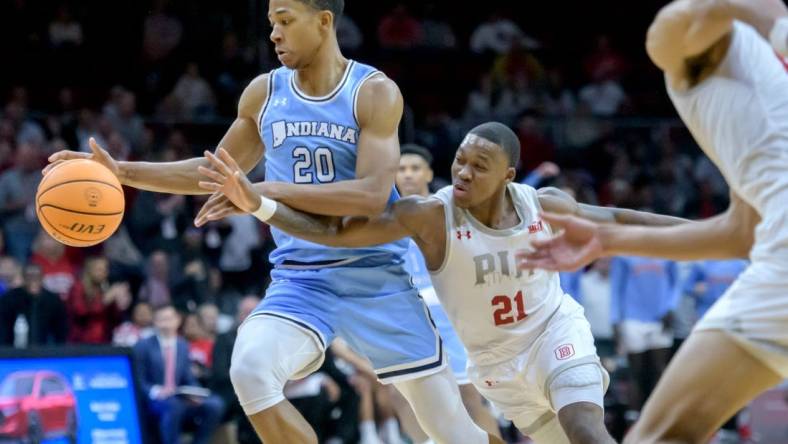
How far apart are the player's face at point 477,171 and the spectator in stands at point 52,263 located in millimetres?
6677

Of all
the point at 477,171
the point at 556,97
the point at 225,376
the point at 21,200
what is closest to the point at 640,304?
the point at 225,376

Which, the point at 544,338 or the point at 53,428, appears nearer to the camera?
the point at 544,338

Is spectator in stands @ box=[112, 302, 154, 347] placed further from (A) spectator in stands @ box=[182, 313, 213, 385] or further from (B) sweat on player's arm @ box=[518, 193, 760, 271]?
(B) sweat on player's arm @ box=[518, 193, 760, 271]

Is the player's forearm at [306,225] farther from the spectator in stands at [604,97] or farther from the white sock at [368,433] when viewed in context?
the spectator in stands at [604,97]

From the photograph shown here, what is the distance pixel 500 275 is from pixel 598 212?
0.52 metres

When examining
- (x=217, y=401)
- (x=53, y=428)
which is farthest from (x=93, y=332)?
(x=53, y=428)

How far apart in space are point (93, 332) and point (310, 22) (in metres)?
6.49

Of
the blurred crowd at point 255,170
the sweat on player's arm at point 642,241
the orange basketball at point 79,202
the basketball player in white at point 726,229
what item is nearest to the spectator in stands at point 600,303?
the blurred crowd at point 255,170

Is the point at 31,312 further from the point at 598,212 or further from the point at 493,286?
the point at 598,212

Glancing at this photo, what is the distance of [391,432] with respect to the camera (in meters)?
10.9

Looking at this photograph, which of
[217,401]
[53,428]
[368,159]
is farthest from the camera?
[217,401]

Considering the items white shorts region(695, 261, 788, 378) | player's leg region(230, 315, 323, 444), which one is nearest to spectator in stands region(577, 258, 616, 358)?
player's leg region(230, 315, 323, 444)

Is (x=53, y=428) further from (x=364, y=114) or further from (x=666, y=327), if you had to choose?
(x=666, y=327)

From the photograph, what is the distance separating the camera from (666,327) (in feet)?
37.3
